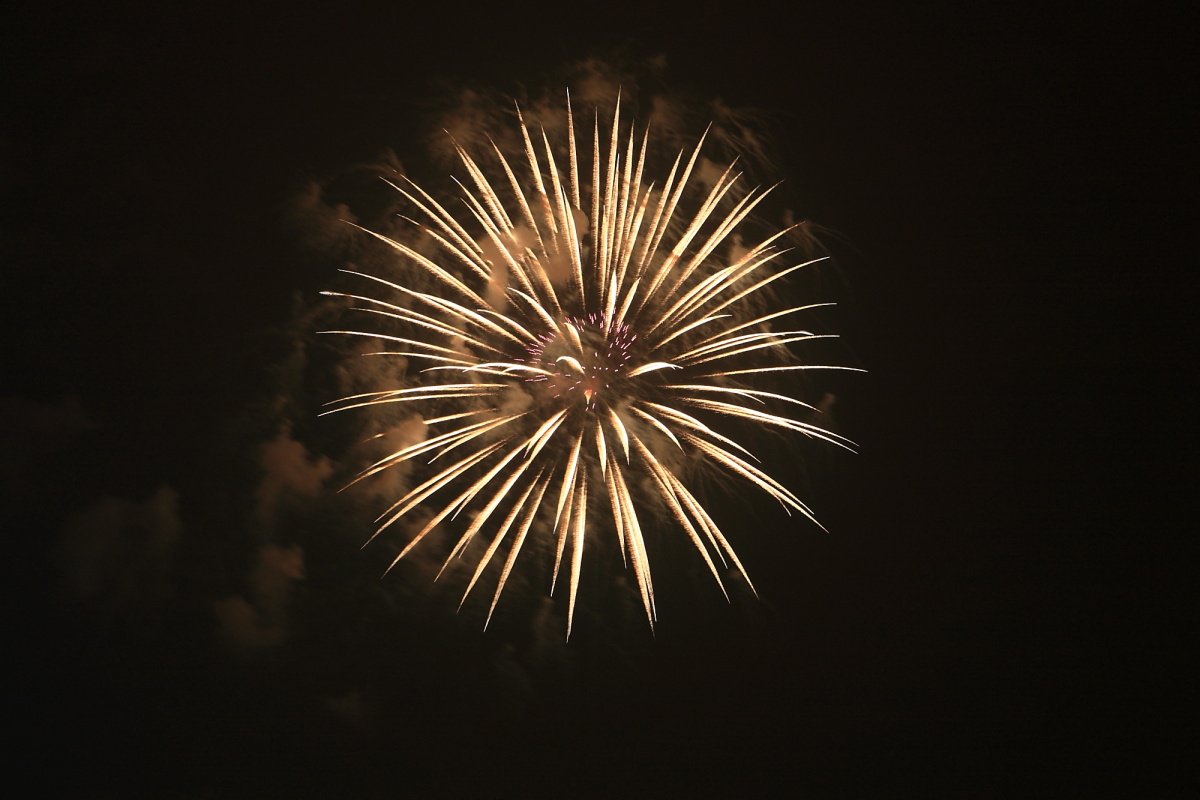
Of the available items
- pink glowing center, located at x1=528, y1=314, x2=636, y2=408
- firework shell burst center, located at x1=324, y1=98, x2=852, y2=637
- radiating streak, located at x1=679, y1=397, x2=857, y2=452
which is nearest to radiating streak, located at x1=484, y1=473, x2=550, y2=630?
firework shell burst center, located at x1=324, y1=98, x2=852, y2=637

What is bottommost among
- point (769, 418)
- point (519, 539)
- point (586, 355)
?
point (519, 539)

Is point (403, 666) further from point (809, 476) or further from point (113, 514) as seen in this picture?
point (809, 476)

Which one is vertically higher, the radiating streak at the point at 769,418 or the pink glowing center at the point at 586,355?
the pink glowing center at the point at 586,355

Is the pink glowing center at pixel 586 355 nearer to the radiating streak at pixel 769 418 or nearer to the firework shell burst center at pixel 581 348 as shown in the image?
the firework shell burst center at pixel 581 348

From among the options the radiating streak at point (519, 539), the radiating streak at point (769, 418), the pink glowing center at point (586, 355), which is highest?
the pink glowing center at point (586, 355)

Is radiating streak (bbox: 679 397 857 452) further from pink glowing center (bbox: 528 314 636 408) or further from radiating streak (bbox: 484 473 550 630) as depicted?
radiating streak (bbox: 484 473 550 630)

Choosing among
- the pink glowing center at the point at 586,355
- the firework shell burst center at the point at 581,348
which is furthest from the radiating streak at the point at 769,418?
the pink glowing center at the point at 586,355

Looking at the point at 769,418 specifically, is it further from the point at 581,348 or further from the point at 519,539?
the point at 519,539

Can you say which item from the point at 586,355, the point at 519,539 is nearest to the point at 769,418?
the point at 586,355
